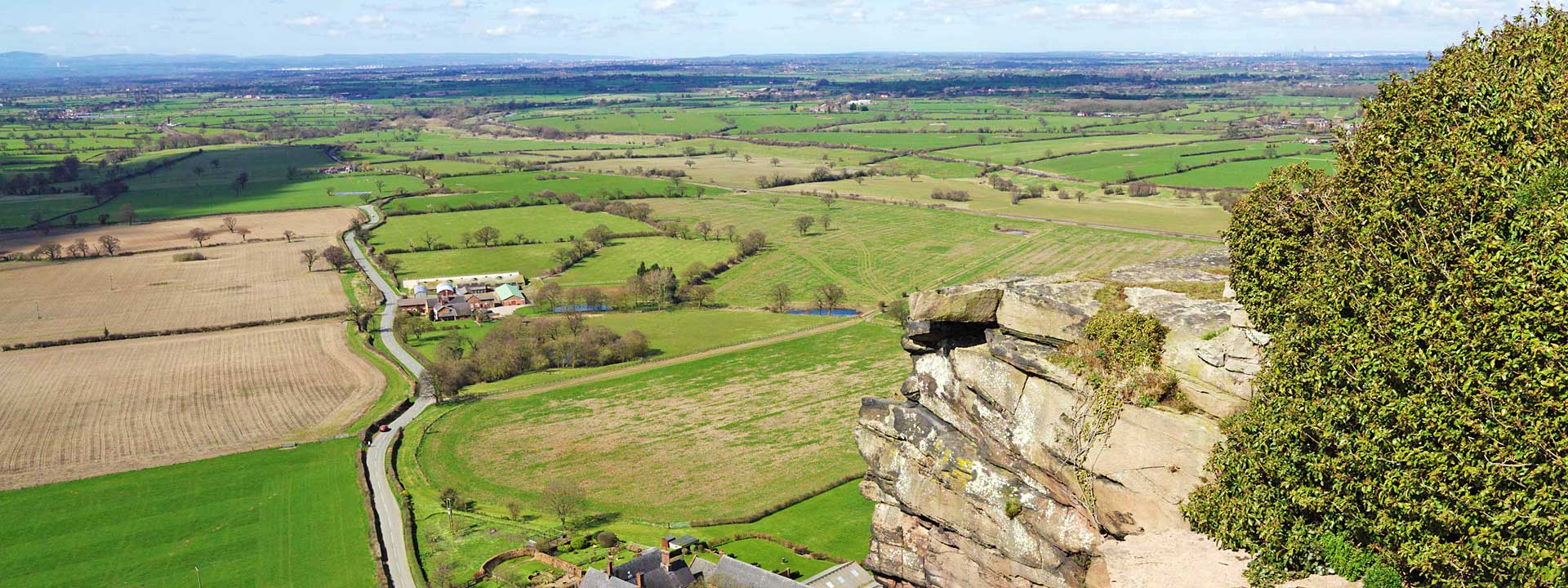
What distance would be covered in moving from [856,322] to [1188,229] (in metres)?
51.3

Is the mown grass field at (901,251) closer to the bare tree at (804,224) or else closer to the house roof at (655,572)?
the bare tree at (804,224)

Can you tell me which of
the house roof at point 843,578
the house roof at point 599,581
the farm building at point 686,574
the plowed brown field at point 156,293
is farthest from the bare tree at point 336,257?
the house roof at point 843,578

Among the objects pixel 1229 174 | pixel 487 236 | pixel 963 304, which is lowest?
pixel 487 236

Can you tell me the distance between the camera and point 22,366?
270 feet

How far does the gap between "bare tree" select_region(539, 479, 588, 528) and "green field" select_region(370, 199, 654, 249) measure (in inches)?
3124

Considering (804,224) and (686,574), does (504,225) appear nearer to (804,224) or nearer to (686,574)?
(804,224)

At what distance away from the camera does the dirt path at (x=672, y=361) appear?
79.0 meters

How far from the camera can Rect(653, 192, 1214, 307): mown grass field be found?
10900 centimetres

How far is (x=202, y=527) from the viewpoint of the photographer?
178 ft

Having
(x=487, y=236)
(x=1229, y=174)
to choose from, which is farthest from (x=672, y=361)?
(x=1229, y=174)

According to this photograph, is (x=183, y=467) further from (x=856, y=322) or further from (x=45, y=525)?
(x=856, y=322)

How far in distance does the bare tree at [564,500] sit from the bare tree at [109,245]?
98.1m

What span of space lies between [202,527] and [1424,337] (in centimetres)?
5661

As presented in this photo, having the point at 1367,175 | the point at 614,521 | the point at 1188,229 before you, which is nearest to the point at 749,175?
the point at 1188,229
